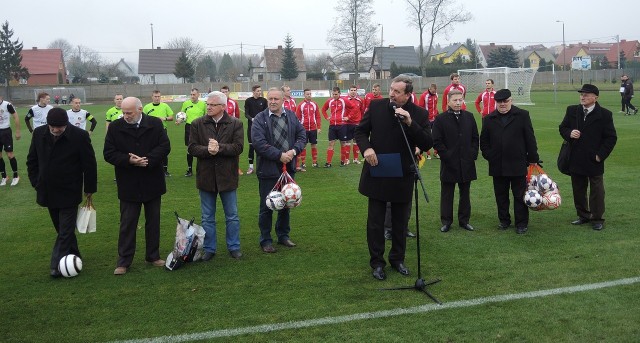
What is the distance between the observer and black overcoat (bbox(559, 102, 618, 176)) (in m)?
8.02

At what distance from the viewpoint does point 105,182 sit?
13.5 m

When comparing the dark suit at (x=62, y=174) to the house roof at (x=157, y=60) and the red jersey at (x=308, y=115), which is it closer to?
the red jersey at (x=308, y=115)

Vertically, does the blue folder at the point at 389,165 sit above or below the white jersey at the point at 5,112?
below

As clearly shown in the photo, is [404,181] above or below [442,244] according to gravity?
above

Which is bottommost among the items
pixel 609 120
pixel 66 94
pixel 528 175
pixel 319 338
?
pixel 319 338

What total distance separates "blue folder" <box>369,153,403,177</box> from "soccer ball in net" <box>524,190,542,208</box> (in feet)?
8.15

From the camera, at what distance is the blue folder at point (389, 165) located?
610cm

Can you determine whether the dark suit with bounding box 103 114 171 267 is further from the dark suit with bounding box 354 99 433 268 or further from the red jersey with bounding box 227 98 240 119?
the red jersey with bounding box 227 98 240 119

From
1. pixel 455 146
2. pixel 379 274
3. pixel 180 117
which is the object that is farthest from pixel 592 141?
pixel 180 117

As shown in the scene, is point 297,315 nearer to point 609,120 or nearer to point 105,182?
point 609,120

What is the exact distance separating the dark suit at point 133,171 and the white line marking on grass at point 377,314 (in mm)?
2211

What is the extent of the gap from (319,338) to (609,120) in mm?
5541

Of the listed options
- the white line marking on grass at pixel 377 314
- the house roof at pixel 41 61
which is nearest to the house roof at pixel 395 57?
the house roof at pixel 41 61

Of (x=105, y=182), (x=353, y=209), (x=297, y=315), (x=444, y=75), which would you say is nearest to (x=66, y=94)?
(x=444, y=75)
